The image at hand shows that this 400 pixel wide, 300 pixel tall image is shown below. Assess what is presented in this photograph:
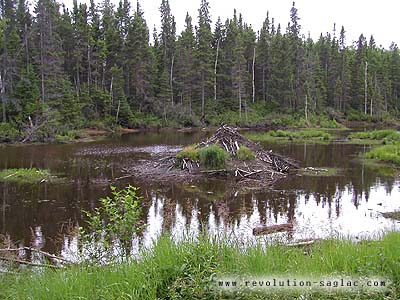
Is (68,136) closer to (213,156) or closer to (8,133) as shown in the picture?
(8,133)

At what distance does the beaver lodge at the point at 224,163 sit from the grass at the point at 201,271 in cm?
1278

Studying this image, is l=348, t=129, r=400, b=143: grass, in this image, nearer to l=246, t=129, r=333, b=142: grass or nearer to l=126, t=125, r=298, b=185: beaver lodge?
l=246, t=129, r=333, b=142: grass

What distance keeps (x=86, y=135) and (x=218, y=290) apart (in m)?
36.8

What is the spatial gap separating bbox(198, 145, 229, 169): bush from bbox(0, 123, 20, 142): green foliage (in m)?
19.2

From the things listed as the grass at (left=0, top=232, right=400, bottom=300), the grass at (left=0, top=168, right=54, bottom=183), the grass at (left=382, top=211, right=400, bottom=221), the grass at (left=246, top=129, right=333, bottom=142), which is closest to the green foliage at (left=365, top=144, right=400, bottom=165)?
the grass at (left=382, top=211, right=400, bottom=221)

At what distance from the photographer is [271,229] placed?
35.2 ft

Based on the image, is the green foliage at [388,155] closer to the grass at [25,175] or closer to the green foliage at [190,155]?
the green foliage at [190,155]

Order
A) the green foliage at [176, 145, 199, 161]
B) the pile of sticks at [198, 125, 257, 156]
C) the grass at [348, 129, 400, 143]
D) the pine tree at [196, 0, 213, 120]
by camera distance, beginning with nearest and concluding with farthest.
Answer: the green foliage at [176, 145, 199, 161]
the pile of sticks at [198, 125, 257, 156]
the grass at [348, 129, 400, 143]
the pine tree at [196, 0, 213, 120]

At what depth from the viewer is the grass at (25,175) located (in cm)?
1811

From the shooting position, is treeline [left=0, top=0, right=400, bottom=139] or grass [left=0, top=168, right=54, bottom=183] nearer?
grass [left=0, top=168, right=54, bottom=183]

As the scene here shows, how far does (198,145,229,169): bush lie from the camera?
1927 centimetres

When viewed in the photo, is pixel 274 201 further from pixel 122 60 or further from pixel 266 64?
pixel 266 64

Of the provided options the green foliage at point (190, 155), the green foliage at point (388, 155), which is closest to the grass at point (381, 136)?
the green foliage at point (388, 155)

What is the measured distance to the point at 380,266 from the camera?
16.8 ft
